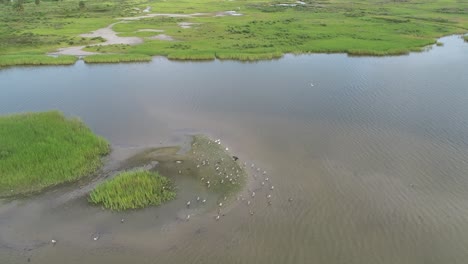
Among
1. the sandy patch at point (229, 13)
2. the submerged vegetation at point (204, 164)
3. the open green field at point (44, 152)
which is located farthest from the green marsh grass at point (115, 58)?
the sandy patch at point (229, 13)

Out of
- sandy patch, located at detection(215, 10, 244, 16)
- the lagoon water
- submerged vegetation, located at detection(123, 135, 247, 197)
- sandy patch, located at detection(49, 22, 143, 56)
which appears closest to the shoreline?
the lagoon water

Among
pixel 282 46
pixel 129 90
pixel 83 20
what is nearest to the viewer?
pixel 129 90

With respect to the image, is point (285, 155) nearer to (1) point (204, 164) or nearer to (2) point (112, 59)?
(1) point (204, 164)

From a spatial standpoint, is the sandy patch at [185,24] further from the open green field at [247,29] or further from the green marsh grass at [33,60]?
the green marsh grass at [33,60]

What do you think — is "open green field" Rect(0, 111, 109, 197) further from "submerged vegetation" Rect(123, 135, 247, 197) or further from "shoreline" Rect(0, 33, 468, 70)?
"shoreline" Rect(0, 33, 468, 70)

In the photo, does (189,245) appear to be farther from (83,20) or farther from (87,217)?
(83,20)

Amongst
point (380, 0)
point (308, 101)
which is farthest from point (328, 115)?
point (380, 0)
